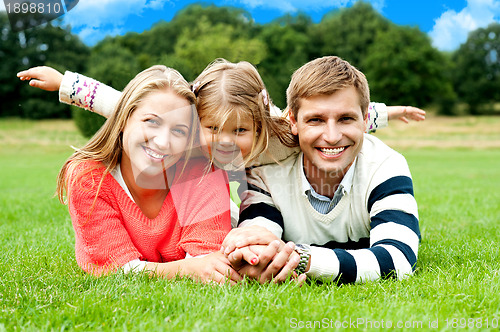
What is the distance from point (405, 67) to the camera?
45.6 m

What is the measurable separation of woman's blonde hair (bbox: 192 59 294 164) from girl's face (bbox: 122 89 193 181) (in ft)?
0.65

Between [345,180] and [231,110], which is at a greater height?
[231,110]

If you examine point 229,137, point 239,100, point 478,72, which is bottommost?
point 229,137

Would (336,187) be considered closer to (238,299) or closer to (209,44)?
(238,299)

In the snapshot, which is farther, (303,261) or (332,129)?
(332,129)

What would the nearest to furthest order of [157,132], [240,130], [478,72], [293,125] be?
1. [157,132]
2. [240,130]
3. [293,125]
4. [478,72]

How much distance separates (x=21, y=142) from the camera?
2786 centimetres

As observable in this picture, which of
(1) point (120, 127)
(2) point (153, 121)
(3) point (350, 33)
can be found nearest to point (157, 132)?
(2) point (153, 121)

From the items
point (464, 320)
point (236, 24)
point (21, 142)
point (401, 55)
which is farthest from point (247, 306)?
point (401, 55)

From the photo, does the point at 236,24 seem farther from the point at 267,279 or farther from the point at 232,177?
the point at 267,279

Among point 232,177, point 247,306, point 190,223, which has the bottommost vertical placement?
point 247,306

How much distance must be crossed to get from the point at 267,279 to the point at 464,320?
3.18 ft

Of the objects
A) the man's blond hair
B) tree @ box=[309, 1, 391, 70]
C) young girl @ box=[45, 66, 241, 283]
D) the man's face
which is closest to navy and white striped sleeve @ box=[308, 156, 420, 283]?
the man's face

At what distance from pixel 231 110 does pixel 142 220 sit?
903 millimetres
